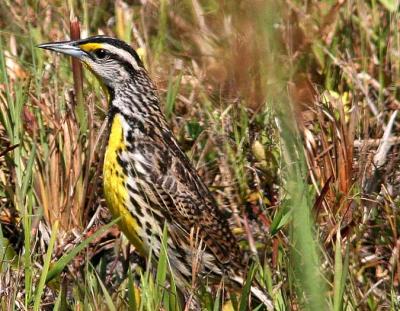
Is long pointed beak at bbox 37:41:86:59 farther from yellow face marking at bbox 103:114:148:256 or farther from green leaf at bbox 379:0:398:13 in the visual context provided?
green leaf at bbox 379:0:398:13

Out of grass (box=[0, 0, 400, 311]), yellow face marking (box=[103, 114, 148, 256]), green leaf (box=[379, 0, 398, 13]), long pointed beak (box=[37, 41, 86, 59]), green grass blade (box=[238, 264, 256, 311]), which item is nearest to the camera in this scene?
green grass blade (box=[238, 264, 256, 311])

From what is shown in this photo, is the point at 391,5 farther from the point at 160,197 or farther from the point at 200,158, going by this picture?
the point at 160,197

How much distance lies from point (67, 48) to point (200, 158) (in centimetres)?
80

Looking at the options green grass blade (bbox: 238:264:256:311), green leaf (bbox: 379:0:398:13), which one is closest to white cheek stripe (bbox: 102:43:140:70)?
green grass blade (bbox: 238:264:256:311)

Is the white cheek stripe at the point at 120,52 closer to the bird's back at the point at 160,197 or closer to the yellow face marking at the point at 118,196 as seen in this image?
the bird's back at the point at 160,197

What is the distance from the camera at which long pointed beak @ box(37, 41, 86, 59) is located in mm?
3744

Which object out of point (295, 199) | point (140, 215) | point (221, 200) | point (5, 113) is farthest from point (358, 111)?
point (295, 199)

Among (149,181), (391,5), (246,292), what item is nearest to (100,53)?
(149,181)

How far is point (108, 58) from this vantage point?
12.5ft

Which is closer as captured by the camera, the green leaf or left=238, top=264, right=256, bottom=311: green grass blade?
left=238, top=264, right=256, bottom=311: green grass blade

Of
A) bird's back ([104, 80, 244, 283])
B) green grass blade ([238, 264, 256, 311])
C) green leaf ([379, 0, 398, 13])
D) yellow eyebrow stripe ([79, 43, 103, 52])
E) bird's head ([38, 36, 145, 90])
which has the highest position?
green leaf ([379, 0, 398, 13])

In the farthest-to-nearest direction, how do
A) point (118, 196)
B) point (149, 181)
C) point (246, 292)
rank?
1. point (149, 181)
2. point (118, 196)
3. point (246, 292)

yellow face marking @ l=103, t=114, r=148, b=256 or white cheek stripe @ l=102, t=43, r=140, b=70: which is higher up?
white cheek stripe @ l=102, t=43, r=140, b=70

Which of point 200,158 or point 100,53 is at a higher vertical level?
point 100,53
